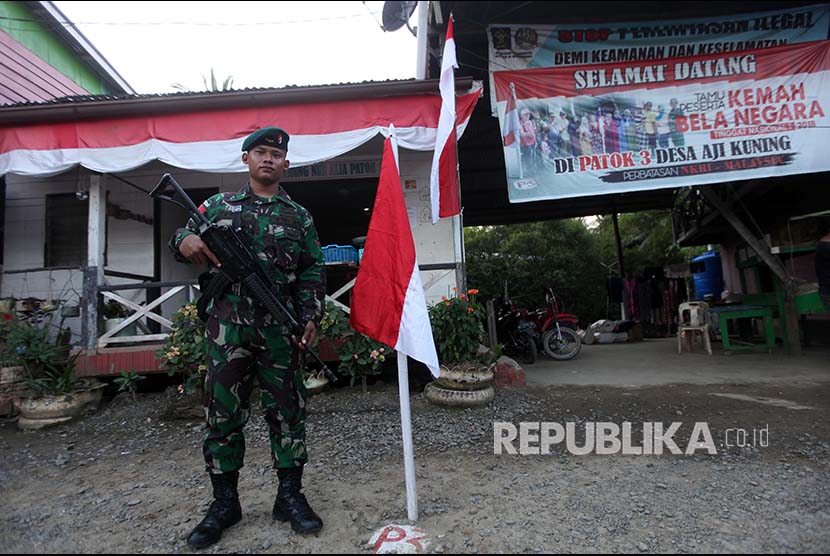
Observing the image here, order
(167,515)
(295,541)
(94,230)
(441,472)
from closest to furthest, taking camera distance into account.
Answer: (295,541)
(167,515)
(441,472)
(94,230)

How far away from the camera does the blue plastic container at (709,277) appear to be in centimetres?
1030

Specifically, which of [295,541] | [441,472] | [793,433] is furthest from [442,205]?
[793,433]

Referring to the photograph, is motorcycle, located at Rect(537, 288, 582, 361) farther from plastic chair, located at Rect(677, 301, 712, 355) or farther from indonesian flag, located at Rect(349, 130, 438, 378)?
indonesian flag, located at Rect(349, 130, 438, 378)

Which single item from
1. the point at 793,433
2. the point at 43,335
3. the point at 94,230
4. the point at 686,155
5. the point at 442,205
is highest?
the point at 686,155

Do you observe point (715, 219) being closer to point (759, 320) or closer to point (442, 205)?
point (759, 320)

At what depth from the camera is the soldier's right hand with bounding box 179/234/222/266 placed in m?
1.99

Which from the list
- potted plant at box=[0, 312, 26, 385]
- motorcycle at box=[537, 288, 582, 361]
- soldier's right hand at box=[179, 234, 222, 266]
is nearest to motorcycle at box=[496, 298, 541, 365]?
motorcycle at box=[537, 288, 582, 361]

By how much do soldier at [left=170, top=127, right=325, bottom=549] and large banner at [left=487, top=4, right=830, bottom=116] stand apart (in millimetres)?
4219

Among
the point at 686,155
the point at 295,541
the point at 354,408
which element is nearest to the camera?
the point at 295,541

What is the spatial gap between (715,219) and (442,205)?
7.26 metres

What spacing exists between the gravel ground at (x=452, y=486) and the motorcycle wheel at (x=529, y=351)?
2.61m

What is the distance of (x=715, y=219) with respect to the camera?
7906 millimetres

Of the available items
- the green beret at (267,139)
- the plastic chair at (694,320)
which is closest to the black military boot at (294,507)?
the green beret at (267,139)

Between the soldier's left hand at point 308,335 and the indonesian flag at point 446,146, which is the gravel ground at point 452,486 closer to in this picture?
the soldier's left hand at point 308,335
